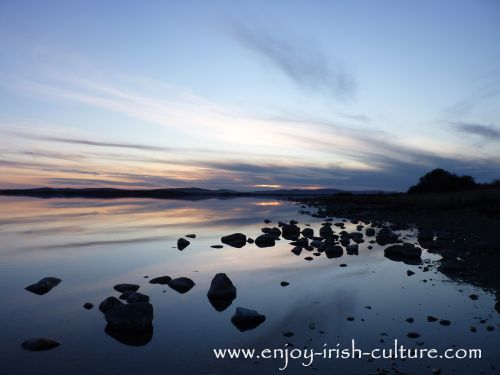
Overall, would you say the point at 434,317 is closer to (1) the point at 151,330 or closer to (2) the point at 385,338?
(2) the point at 385,338

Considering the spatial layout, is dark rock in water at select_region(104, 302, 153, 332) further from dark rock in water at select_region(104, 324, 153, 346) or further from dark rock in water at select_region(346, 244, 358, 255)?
dark rock in water at select_region(346, 244, 358, 255)

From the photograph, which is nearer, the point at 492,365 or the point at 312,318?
the point at 492,365

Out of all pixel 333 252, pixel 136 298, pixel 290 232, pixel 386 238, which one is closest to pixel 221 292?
pixel 136 298

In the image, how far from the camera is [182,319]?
775 centimetres

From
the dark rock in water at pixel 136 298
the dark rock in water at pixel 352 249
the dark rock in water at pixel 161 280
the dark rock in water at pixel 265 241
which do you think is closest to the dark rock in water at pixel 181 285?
the dark rock in water at pixel 161 280

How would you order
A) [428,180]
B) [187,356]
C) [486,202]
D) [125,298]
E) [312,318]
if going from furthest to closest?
[428,180] < [486,202] < [125,298] < [312,318] < [187,356]

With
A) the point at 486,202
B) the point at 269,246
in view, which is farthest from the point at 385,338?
the point at 486,202

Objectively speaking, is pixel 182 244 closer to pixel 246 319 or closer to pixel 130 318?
pixel 130 318

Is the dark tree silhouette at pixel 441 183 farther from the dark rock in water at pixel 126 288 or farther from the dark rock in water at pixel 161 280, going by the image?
the dark rock in water at pixel 126 288

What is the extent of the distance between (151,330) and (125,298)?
2.05 meters

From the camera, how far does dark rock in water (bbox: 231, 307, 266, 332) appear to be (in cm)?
743

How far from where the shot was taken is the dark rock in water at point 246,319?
24.4ft

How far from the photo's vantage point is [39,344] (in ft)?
20.8

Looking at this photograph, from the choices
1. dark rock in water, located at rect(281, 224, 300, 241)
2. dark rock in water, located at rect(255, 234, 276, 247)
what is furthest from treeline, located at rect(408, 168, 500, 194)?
dark rock in water, located at rect(255, 234, 276, 247)
